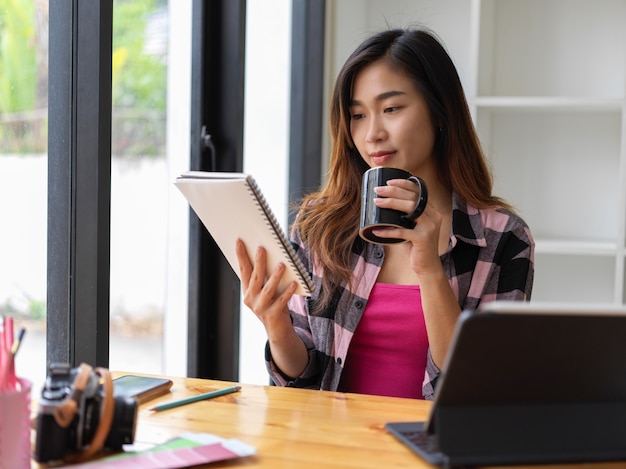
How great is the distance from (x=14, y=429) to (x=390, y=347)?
3.01 ft

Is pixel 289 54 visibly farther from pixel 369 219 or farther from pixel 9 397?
pixel 9 397

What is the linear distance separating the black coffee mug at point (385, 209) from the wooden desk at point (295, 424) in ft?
1.03

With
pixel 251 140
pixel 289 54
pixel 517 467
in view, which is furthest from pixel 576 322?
pixel 289 54

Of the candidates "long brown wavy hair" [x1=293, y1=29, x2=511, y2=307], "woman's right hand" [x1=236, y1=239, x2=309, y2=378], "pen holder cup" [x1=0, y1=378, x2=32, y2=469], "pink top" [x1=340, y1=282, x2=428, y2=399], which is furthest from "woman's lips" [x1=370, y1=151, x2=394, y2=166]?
"pen holder cup" [x1=0, y1=378, x2=32, y2=469]

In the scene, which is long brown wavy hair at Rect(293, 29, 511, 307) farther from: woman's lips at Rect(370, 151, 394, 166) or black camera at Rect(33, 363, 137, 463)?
black camera at Rect(33, 363, 137, 463)

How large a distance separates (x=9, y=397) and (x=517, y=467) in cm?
55

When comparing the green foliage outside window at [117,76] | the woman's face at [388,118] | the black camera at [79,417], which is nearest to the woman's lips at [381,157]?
the woman's face at [388,118]

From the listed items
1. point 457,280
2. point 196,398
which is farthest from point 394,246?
point 196,398

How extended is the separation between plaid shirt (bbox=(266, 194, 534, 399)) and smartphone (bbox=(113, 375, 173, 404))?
17.2 inches

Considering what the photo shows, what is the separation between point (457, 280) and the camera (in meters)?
1.68

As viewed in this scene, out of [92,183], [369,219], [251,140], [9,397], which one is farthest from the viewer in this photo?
[251,140]

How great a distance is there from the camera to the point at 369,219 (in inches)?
54.2

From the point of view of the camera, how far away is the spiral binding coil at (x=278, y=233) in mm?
1104

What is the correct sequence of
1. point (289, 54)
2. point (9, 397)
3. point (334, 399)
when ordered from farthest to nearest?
1. point (289, 54)
2. point (334, 399)
3. point (9, 397)
